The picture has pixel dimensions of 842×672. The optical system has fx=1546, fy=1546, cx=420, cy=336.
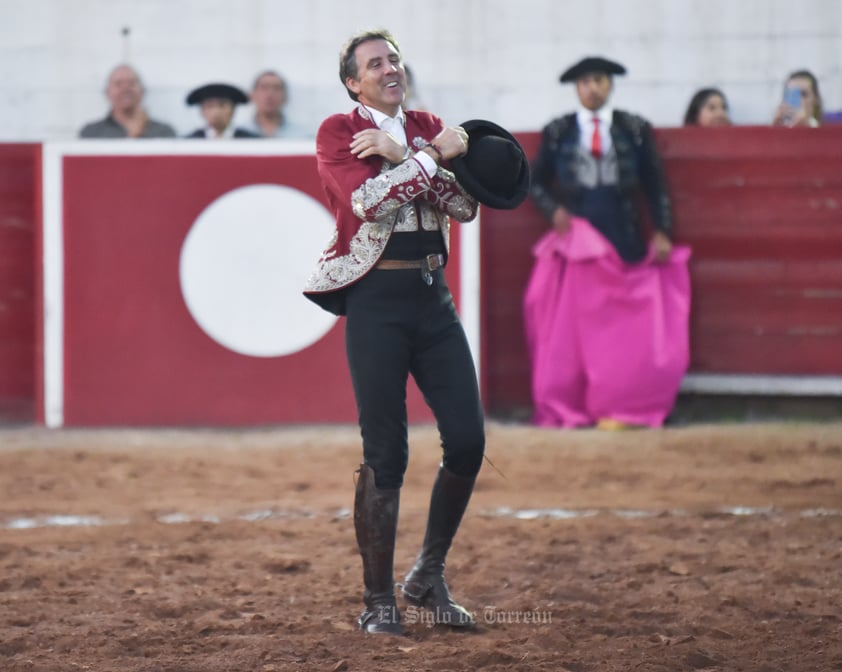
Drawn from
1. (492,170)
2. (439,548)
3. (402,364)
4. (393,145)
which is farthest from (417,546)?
(393,145)

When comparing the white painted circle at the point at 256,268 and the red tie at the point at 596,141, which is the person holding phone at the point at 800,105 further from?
the white painted circle at the point at 256,268

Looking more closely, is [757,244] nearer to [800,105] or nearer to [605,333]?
[800,105]

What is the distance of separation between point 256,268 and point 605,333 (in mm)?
1652

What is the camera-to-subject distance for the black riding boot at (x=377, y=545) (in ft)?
11.7

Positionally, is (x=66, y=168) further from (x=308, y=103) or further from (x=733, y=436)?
(x=733, y=436)

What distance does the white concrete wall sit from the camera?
30.0ft

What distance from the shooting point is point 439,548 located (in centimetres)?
379

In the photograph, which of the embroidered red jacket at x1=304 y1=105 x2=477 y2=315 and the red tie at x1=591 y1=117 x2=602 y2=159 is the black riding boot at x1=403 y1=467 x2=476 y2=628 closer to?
the embroidered red jacket at x1=304 y1=105 x2=477 y2=315

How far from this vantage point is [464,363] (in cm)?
361

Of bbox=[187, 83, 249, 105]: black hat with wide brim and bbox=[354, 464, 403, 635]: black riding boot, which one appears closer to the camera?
bbox=[354, 464, 403, 635]: black riding boot

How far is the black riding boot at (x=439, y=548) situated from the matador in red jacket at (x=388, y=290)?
0.04m

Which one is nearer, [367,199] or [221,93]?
[367,199]

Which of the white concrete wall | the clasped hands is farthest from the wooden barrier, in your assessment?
the clasped hands

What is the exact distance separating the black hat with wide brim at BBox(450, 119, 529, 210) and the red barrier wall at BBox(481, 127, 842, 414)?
3792mm
